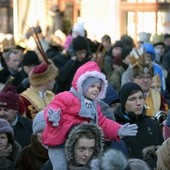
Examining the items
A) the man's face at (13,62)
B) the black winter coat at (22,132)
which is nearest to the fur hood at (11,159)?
the black winter coat at (22,132)

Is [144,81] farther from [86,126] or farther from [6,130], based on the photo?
[86,126]

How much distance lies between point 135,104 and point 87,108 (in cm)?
120

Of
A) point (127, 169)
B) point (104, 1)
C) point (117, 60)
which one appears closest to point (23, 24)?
point (104, 1)

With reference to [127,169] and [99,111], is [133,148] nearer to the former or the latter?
[99,111]

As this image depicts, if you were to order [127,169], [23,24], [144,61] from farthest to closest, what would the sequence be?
[23,24] < [144,61] < [127,169]

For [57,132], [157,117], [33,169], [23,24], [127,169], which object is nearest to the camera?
[127,169]

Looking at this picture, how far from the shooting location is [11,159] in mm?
8008

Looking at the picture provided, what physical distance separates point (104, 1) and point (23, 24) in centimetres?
359

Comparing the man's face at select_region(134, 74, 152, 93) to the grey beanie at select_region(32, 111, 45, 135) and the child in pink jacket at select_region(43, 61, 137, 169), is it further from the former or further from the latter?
the child in pink jacket at select_region(43, 61, 137, 169)

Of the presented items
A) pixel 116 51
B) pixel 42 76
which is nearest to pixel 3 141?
pixel 42 76

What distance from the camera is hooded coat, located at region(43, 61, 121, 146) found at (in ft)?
23.7

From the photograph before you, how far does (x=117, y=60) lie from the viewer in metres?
15.1

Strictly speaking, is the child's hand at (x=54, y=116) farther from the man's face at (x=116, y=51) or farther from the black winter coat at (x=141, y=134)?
the man's face at (x=116, y=51)

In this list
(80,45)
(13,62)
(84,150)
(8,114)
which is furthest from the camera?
(13,62)
